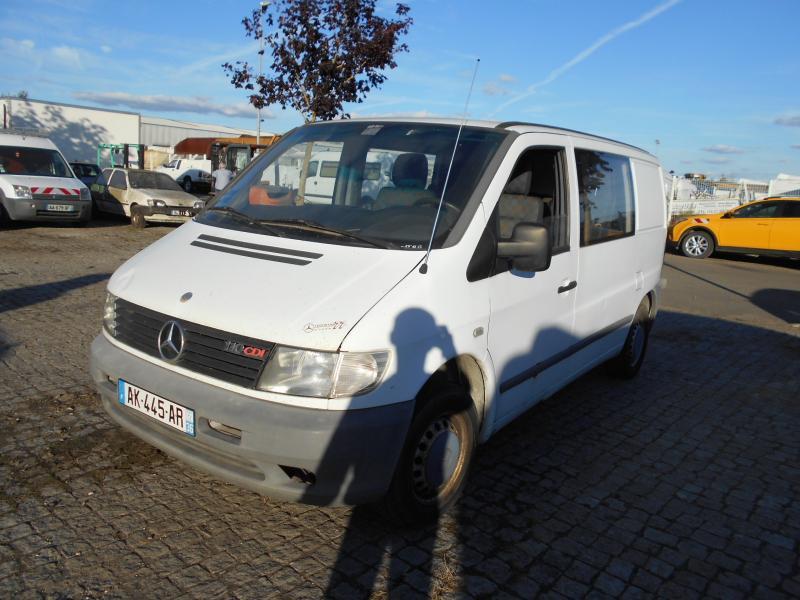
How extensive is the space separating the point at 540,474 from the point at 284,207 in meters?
2.28

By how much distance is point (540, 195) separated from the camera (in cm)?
428

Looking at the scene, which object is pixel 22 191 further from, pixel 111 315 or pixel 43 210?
pixel 111 315

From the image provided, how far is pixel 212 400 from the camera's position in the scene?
2.90m

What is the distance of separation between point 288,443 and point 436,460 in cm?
89

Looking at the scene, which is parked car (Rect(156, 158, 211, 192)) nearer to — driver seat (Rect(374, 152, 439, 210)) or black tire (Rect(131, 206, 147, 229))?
black tire (Rect(131, 206, 147, 229))

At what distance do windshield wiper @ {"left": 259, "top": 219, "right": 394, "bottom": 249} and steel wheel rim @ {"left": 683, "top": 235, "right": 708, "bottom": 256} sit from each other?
1730 centimetres

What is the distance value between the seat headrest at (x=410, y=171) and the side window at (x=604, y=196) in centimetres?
127

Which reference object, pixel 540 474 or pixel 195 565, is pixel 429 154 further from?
pixel 195 565

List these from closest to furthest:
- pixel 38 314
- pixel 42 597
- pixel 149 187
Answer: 1. pixel 42 597
2. pixel 38 314
3. pixel 149 187

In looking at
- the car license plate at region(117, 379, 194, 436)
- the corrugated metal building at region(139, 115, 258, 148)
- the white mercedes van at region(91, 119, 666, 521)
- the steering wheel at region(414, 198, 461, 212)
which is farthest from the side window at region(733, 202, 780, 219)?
the corrugated metal building at region(139, 115, 258, 148)

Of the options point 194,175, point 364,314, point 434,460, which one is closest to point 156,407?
point 364,314

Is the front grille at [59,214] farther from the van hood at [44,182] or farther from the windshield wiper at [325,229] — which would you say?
the windshield wiper at [325,229]

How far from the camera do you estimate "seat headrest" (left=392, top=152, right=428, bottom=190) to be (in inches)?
150

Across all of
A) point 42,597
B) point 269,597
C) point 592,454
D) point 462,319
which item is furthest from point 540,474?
point 42,597
